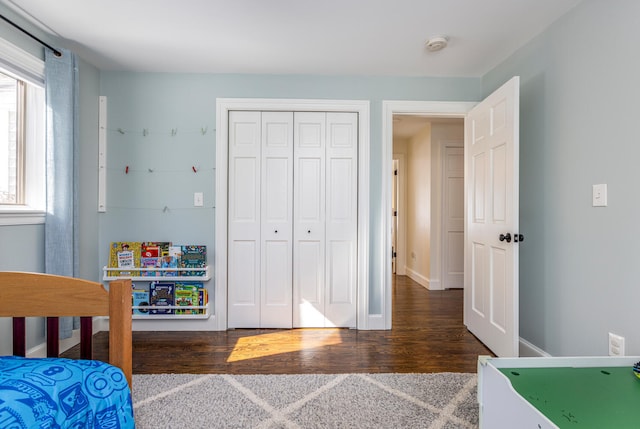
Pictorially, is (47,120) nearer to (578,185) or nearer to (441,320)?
(578,185)

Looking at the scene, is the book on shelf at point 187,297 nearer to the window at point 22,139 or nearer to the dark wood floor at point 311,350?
the dark wood floor at point 311,350

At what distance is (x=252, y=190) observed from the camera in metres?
3.00

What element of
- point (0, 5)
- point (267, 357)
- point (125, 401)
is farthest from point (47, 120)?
point (267, 357)

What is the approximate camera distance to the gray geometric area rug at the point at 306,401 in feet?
5.38

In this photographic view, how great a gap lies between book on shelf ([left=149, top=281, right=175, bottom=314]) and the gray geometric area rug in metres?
0.83

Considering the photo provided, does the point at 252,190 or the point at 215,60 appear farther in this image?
the point at 252,190

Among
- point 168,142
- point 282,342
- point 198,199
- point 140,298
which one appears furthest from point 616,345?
point 168,142

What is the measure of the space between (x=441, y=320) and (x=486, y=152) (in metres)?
1.68

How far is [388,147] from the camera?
9.84 ft

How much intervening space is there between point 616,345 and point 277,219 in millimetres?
2413

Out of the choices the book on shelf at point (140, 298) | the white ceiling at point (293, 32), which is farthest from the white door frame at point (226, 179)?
the book on shelf at point (140, 298)

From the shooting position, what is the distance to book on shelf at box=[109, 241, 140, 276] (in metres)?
2.81

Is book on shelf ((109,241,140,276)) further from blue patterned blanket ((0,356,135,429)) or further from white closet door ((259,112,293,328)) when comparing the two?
blue patterned blanket ((0,356,135,429))

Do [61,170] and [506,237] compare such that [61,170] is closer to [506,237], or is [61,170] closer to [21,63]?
[21,63]
